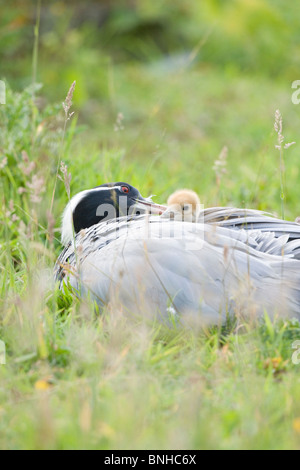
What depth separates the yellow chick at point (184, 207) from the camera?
3723 millimetres

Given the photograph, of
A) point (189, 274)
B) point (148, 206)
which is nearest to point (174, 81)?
point (148, 206)

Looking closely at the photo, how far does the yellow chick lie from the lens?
3.72m

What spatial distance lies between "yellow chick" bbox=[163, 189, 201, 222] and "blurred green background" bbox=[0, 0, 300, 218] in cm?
49

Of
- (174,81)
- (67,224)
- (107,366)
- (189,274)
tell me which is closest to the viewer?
(107,366)

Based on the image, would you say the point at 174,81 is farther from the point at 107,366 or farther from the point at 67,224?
the point at 107,366

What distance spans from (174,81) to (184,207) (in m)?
4.92

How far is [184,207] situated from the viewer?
3846mm

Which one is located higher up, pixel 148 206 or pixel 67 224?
pixel 148 206

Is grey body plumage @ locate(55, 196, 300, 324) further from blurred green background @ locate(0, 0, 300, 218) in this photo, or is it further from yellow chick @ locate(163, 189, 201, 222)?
blurred green background @ locate(0, 0, 300, 218)

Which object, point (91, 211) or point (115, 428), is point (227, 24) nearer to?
point (91, 211)

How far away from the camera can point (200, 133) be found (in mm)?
7551

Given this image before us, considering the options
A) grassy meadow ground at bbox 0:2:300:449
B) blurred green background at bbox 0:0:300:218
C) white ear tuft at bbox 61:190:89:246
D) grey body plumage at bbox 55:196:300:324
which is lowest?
grassy meadow ground at bbox 0:2:300:449

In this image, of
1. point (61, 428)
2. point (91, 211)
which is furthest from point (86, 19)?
point (61, 428)

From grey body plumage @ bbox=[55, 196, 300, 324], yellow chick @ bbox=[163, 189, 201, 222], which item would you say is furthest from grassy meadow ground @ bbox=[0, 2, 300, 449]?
yellow chick @ bbox=[163, 189, 201, 222]
